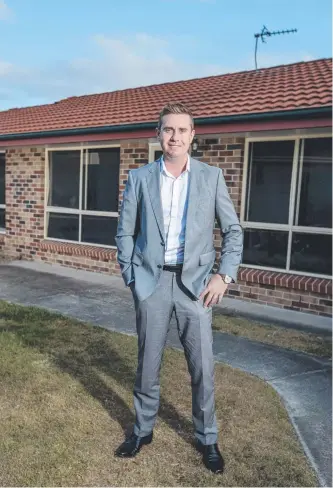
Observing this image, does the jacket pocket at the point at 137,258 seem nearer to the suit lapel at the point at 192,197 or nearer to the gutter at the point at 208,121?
the suit lapel at the point at 192,197

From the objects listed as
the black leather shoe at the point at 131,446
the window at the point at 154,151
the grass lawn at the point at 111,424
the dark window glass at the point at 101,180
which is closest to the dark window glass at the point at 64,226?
the dark window glass at the point at 101,180

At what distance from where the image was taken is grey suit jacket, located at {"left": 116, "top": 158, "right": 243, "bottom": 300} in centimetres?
258

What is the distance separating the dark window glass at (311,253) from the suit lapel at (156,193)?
4489 mm

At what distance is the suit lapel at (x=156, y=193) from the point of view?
8.56ft

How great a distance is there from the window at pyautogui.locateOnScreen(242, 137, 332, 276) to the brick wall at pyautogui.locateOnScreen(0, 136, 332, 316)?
0.77 ft

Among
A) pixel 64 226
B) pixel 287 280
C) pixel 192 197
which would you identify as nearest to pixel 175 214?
pixel 192 197

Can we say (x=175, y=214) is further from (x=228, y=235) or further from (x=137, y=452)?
(x=137, y=452)

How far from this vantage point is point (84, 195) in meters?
9.23

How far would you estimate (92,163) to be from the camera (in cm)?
905

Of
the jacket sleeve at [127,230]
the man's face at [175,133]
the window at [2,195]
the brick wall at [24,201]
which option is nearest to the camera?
the man's face at [175,133]

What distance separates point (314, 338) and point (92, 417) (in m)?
3.11

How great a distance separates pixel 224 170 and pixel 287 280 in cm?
202

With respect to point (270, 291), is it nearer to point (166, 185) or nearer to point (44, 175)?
point (166, 185)

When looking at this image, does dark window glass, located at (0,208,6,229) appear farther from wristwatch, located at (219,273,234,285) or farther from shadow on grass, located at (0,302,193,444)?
wristwatch, located at (219,273,234,285)
